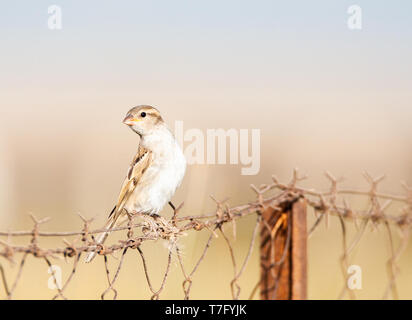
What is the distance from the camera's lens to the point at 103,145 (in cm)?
2042

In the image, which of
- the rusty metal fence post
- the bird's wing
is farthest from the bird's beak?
the rusty metal fence post

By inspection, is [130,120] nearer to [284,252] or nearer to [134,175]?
[134,175]

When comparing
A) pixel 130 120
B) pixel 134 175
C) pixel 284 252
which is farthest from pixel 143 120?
pixel 284 252

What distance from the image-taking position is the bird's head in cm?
590

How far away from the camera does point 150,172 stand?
5680 mm

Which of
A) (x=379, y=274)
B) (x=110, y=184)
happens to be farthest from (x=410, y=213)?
(x=110, y=184)

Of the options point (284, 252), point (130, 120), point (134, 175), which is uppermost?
point (130, 120)

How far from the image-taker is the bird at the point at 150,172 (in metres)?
5.61

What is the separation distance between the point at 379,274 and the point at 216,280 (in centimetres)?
243

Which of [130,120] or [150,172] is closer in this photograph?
[150,172]

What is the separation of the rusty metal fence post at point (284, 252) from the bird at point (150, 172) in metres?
1.51

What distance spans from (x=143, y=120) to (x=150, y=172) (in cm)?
51

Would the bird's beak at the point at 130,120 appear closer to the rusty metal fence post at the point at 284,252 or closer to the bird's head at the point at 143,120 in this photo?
the bird's head at the point at 143,120
